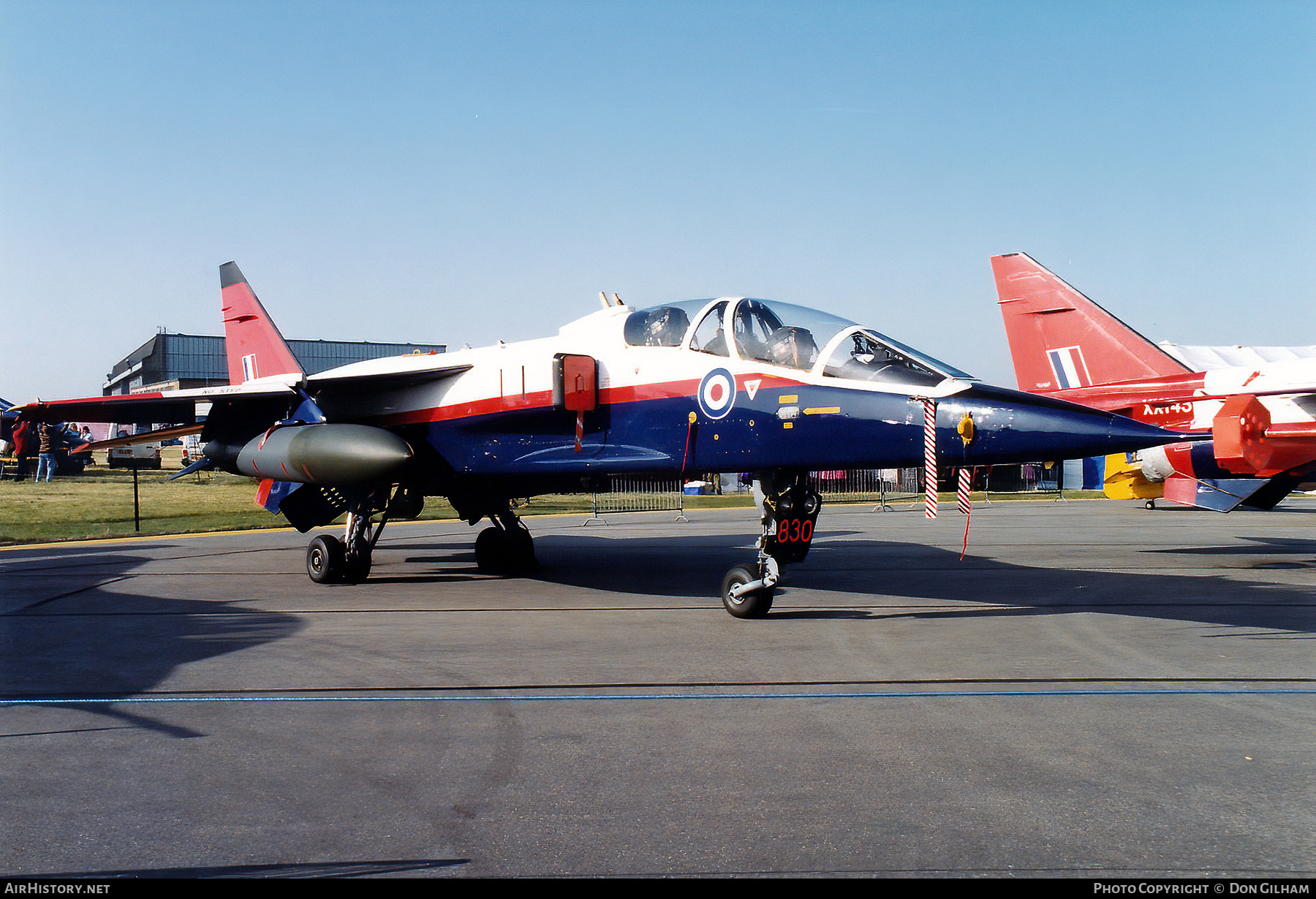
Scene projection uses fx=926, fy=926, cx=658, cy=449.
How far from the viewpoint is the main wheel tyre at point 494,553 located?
45.2 feet

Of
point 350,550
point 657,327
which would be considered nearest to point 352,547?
point 350,550

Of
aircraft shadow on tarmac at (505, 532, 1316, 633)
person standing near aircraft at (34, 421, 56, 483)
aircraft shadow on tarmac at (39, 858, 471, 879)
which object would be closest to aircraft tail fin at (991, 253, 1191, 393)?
aircraft shadow on tarmac at (505, 532, 1316, 633)

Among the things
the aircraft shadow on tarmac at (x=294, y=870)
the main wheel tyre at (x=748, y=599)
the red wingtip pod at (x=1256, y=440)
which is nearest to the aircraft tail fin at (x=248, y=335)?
the main wheel tyre at (x=748, y=599)

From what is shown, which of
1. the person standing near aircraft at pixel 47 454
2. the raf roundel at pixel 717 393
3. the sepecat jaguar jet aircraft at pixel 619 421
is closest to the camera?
the sepecat jaguar jet aircraft at pixel 619 421

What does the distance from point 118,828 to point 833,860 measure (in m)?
2.82

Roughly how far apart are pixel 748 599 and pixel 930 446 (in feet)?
7.71

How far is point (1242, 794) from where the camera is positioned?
4.12m

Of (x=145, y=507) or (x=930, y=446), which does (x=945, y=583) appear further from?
(x=145, y=507)

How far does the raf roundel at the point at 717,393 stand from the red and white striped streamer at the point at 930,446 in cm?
188

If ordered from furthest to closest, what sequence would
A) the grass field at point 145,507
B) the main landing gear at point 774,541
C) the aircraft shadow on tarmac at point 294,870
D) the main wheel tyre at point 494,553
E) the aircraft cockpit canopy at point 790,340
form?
the grass field at point 145,507 → the main wheel tyre at point 494,553 → the main landing gear at point 774,541 → the aircraft cockpit canopy at point 790,340 → the aircraft shadow on tarmac at point 294,870

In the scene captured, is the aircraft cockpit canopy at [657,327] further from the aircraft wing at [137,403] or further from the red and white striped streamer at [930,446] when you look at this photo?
the aircraft wing at [137,403]

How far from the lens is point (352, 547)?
12.4 meters

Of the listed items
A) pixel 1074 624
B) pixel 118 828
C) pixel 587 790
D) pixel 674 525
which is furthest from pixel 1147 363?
pixel 118 828

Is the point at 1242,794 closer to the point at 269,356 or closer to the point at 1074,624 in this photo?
the point at 1074,624
